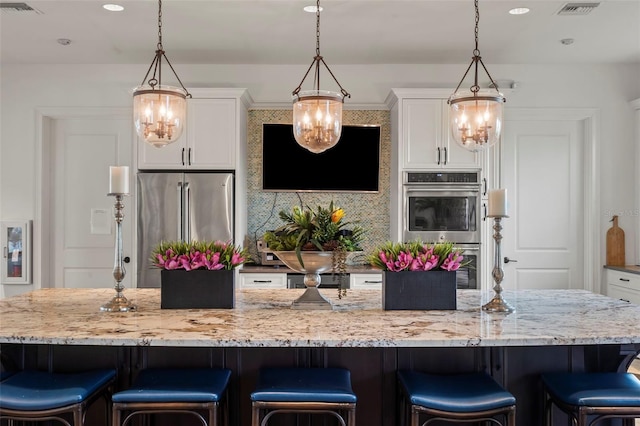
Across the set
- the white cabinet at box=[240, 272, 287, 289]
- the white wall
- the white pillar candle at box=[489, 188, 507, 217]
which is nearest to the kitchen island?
the white pillar candle at box=[489, 188, 507, 217]

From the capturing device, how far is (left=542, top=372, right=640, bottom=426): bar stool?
1.95m

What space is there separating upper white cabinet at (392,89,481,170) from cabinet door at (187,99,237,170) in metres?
1.43

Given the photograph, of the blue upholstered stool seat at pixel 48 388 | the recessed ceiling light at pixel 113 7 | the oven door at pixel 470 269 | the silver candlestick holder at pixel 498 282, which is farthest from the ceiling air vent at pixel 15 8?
the oven door at pixel 470 269

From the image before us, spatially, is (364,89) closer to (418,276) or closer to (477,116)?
(477,116)

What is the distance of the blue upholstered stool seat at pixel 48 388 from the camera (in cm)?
191

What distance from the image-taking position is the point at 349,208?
512 cm

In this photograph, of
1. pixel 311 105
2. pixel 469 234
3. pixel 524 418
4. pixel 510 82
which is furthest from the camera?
pixel 510 82

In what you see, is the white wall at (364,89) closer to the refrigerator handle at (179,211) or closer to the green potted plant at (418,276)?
the refrigerator handle at (179,211)

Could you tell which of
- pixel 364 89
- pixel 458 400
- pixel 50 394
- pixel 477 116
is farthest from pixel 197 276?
pixel 364 89

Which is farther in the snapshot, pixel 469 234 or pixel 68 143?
pixel 68 143

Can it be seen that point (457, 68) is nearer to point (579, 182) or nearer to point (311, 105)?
point (579, 182)

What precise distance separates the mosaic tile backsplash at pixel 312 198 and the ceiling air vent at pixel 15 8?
1.97 m

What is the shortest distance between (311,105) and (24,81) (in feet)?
12.0

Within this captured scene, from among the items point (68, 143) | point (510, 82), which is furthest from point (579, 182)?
point (68, 143)
